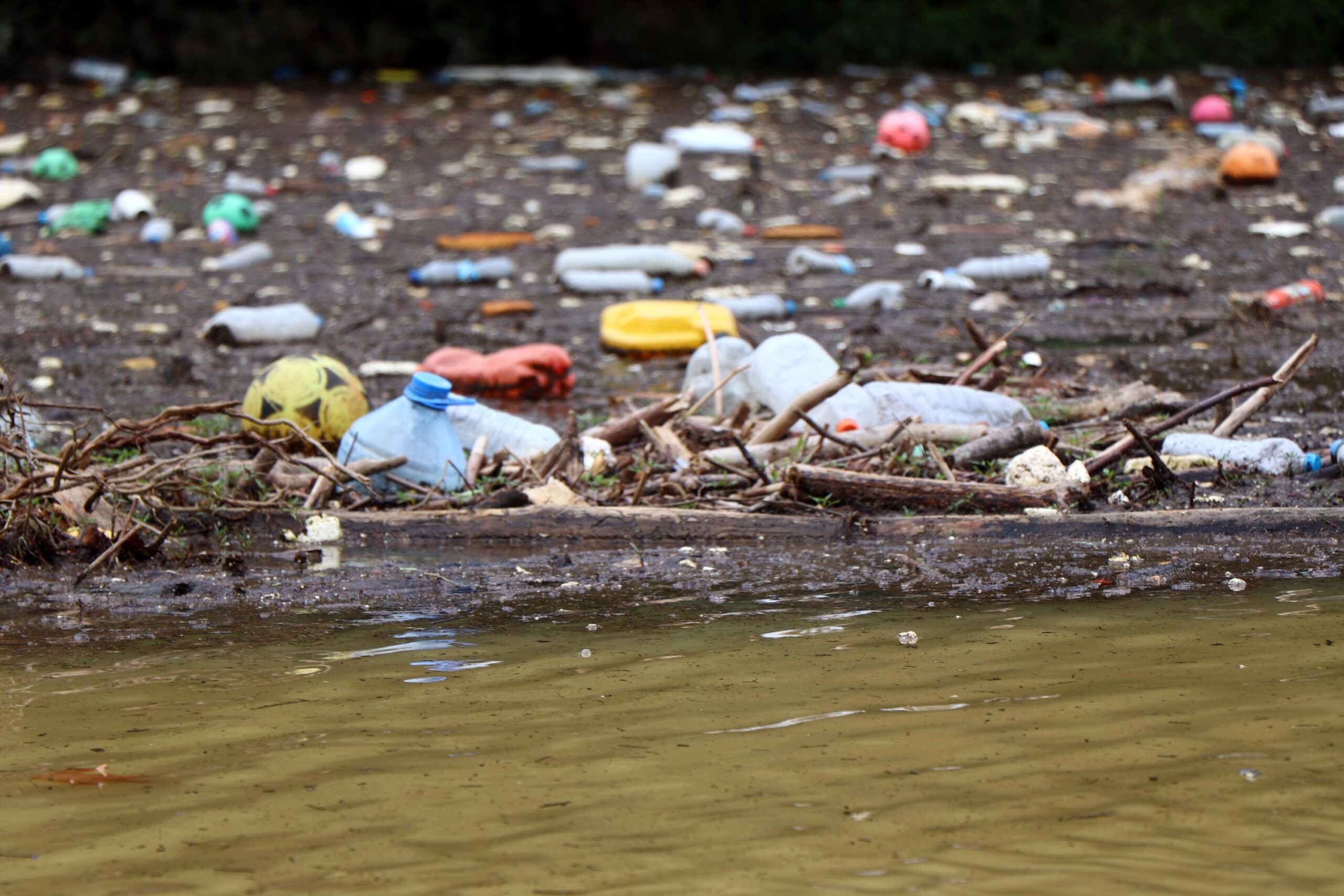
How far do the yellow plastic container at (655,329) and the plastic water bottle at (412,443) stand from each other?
5.33 ft

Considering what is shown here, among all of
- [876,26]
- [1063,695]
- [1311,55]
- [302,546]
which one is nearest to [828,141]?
[876,26]

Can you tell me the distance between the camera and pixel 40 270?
262 inches

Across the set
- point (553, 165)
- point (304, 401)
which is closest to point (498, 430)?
point (304, 401)

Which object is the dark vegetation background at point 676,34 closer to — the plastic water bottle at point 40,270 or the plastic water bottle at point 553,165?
the plastic water bottle at point 553,165

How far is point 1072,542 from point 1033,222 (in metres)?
4.31

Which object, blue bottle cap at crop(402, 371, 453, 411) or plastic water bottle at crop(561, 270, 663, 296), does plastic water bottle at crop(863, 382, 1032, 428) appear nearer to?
blue bottle cap at crop(402, 371, 453, 411)

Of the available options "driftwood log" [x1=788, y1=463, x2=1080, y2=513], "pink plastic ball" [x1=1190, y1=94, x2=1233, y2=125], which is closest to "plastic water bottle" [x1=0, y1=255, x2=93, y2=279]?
"driftwood log" [x1=788, y1=463, x2=1080, y2=513]

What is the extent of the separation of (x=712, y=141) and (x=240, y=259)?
133 inches

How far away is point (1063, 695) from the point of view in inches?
96.4

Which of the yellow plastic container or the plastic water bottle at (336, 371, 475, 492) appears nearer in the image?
the plastic water bottle at (336, 371, 475, 492)

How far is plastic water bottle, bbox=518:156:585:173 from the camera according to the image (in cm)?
859

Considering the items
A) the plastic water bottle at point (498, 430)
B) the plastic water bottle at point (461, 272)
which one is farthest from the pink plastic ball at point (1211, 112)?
the plastic water bottle at point (498, 430)

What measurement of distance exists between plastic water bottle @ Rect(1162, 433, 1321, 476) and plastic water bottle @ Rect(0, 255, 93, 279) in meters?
5.21

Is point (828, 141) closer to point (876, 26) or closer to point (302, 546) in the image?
point (876, 26)
